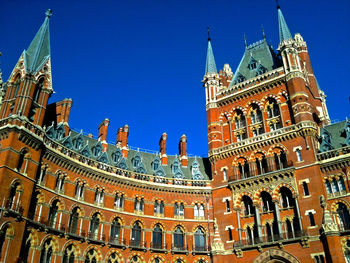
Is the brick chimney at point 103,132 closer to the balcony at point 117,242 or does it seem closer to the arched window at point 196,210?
the balcony at point 117,242

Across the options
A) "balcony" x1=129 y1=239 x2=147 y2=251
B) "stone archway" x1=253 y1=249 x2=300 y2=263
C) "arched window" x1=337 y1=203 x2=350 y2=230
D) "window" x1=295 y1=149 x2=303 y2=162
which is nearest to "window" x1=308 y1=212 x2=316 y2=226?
"arched window" x1=337 y1=203 x2=350 y2=230

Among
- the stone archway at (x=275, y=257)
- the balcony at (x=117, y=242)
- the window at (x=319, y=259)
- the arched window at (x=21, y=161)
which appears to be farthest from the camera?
the balcony at (x=117, y=242)

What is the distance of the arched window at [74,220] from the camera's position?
42344 millimetres

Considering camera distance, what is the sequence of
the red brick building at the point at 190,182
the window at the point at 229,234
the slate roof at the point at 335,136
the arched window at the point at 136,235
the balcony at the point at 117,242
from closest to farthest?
the red brick building at the point at 190,182
the balcony at the point at 117,242
the slate roof at the point at 335,136
the arched window at the point at 136,235
the window at the point at 229,234

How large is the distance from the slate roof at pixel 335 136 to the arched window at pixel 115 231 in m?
28.3

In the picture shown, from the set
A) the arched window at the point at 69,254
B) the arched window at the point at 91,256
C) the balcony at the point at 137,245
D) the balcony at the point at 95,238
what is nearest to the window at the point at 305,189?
the balcony at the point at 137,245

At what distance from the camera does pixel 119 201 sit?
4859 cm

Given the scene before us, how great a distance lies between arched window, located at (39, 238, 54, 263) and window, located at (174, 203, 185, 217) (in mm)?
18329

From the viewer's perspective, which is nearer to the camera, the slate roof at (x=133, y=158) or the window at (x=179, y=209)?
the slate roof at (x=133, y=158)

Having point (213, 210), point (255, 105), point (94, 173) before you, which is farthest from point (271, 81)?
point (94, 173)

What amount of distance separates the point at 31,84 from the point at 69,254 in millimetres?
19935

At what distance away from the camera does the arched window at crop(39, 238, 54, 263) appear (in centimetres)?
3793

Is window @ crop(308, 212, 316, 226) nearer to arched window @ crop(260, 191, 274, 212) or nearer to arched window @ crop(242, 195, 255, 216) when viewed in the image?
arched window @ crop(260, 191, 274, 212)

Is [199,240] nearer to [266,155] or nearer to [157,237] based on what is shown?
[157,237]
